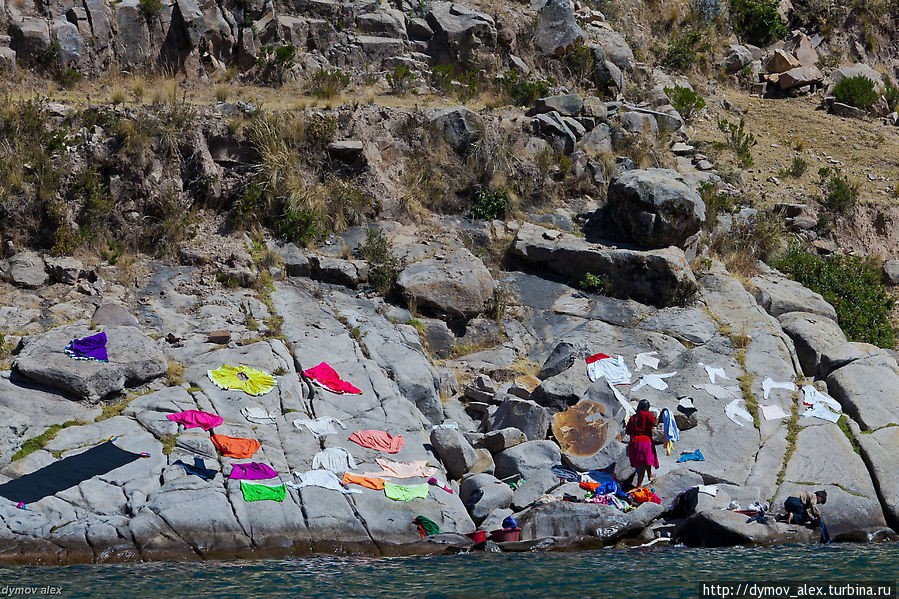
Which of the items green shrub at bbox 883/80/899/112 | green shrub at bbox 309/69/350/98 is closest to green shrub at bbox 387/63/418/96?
green shrub at bbox 309/69/350/98

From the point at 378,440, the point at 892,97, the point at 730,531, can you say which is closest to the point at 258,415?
the point at 378,440

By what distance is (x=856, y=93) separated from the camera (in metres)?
28.4

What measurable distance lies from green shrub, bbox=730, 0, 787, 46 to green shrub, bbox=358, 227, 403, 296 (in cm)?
1908

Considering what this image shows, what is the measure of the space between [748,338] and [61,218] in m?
13.1

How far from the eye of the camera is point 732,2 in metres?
31.3

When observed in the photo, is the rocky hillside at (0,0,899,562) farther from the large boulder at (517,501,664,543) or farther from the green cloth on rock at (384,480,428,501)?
the green cloth on rock at (384,480,428,501)

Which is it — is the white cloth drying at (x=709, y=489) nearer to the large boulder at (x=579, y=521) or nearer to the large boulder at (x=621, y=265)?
the large boulder at (x=579, y=521)

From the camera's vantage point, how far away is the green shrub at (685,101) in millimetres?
25828

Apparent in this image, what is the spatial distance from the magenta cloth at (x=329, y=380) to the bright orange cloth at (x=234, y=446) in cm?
190

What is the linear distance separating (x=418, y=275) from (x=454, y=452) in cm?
507

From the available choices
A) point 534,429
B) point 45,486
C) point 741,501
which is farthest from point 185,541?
point 741,501

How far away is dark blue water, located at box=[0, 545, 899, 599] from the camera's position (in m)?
9.10

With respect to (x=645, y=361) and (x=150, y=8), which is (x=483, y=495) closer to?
(x=645, y=361)

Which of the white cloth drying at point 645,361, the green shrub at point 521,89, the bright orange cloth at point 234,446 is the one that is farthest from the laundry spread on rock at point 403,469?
the green shrub at point 521,89
